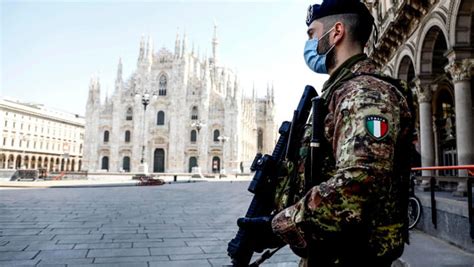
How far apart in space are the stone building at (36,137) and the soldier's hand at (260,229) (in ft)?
186

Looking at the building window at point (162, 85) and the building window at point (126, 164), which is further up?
the building window at point (162, 85)

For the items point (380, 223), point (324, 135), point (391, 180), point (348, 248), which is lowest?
point (348, 248)

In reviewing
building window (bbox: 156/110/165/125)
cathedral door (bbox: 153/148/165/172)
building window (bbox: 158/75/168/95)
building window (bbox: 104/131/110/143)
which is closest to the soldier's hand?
cathedral door (bbox: 153/148/165/172)

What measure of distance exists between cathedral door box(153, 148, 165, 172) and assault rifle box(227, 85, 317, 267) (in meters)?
51.2

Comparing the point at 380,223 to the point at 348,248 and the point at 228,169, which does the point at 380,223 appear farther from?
the point at 228,169

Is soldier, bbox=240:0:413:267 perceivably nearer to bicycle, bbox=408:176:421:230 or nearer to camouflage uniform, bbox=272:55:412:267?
camouflage uniform, bbox=272:55:412:267

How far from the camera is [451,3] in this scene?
8.48 metres

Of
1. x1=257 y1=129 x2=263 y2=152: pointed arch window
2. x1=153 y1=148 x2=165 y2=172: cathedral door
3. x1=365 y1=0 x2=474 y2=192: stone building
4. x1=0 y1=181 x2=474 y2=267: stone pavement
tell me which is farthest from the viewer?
x1=257 y1=129 x2=263 y2=152: pointed arch window

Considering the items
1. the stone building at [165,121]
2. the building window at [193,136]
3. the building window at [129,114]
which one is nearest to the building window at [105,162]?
the stone building at [165,121]

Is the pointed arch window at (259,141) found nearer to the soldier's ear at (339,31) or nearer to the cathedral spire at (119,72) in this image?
the cathedral spire at (119,72)

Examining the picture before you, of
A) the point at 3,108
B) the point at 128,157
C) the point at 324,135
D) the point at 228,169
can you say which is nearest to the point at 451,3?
the point at 324,135

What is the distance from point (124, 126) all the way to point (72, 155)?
31.2m

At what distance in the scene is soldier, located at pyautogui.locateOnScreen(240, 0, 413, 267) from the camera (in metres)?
1.26

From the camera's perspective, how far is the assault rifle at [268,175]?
5.35 ft
